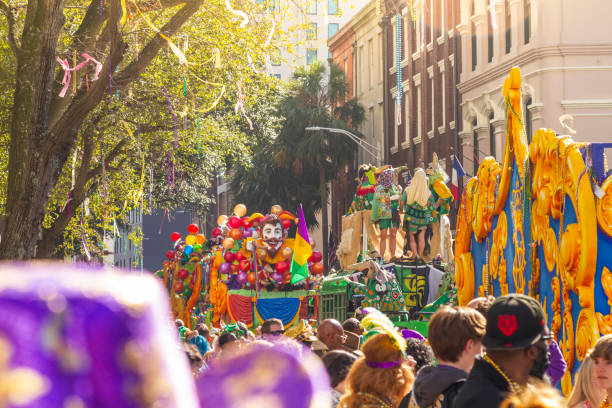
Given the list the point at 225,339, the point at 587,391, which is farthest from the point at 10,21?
the point at 587,391

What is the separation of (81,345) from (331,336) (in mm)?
6441

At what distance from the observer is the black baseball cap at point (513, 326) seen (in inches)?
134

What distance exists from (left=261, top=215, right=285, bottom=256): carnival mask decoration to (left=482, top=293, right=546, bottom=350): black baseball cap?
934 inches

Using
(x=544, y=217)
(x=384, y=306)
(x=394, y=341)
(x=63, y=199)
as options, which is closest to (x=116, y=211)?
(x=63, y=199)

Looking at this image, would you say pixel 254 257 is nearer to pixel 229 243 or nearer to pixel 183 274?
pixel 229 243

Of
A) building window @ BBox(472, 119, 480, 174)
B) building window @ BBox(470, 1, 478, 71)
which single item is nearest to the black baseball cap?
building window @ BBox(472, 119, 480, 174)

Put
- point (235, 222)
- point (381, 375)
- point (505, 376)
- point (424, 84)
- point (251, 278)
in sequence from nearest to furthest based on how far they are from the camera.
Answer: point (505, 376)
point (381, 375)
point (251, 278)
point (235, 222)
point (424, 84)

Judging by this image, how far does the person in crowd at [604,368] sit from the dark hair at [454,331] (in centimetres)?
125

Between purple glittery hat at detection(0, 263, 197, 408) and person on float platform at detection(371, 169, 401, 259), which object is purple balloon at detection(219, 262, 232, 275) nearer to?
person on float platform at detection(371, 169, 401, 259)

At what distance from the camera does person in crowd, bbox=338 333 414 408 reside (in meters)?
4.02

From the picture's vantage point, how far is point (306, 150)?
48062 millimetres

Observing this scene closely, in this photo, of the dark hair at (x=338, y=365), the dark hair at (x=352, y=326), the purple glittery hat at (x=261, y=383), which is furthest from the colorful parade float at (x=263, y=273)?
the purple glittery hat at (x=261, y=383)

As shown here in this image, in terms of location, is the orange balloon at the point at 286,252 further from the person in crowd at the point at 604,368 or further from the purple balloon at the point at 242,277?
the person in crowd at the point at 604,368

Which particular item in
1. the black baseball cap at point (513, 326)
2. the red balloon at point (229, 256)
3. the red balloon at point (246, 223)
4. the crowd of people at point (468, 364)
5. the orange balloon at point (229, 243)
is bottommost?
the crowd of people at point (468, 364)
